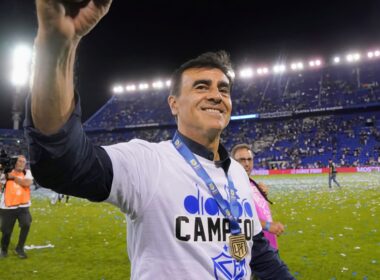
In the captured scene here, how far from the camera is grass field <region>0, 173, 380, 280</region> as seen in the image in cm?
672

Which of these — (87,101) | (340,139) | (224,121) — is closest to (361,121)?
(340,139)

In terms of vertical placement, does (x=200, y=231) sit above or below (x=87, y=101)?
below

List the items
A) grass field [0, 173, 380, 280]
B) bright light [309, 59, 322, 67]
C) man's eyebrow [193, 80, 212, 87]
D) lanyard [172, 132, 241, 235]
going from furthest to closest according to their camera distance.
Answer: bright light [309, 59, 322, 67] → grass field [0, 173, 380, 280] → man's eyebrow [193, 80, 212, 87] → lanyard [172, 132, 241, 235]

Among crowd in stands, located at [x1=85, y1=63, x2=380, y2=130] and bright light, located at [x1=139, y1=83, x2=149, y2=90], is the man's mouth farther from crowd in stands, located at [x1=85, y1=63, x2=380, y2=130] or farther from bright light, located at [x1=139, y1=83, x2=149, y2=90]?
bright light, located at [x1=139, y1=83, x2=149, y2=90]

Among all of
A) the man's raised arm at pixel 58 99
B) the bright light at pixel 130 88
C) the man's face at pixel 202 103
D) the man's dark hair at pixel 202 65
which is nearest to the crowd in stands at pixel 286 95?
the bright light at pixel 130 88

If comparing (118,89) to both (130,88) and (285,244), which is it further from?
(285,244)

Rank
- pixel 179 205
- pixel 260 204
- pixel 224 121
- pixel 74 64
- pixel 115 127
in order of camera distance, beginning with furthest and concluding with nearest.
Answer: pixel 115 127
pixel 260 204
pixel 224 121
pixel 179 205
pixel 74 64

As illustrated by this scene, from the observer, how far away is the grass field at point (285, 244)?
6723 mm

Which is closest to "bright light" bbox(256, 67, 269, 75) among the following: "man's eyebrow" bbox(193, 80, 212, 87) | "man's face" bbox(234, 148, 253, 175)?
"man's face" bbox(234, 148, 253, 175)

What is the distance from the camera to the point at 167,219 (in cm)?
156

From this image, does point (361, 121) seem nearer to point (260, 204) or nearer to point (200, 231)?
point (260, 204)

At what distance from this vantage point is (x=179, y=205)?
1.61m

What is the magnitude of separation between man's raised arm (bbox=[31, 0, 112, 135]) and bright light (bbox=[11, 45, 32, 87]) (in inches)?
1218

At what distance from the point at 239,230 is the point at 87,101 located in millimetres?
54752
